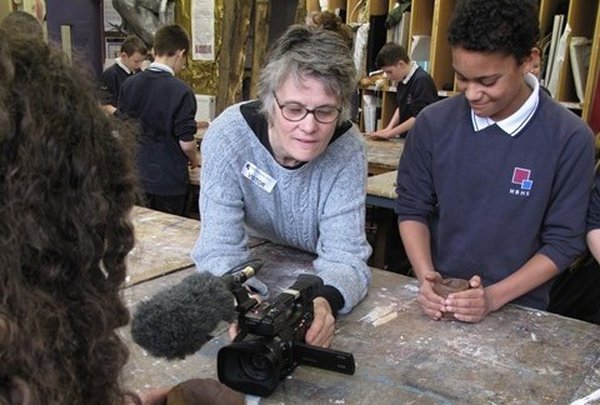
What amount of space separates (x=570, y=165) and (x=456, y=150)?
0.30 metres

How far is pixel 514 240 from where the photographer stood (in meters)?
1.66

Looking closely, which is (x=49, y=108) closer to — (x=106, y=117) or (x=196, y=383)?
(x=106, y=117)

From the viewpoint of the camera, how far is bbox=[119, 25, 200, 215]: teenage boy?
344 centimetres

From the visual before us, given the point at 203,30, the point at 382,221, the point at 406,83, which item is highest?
the point at 203,30

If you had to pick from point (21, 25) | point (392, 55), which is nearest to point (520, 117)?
point (21, 25)

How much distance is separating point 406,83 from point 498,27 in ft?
10.6

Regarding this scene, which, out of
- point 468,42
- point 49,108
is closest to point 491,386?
point 468,42

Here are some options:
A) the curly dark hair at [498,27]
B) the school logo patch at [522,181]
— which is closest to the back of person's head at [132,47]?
the curly dark hair at [498,27]

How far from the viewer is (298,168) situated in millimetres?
1541

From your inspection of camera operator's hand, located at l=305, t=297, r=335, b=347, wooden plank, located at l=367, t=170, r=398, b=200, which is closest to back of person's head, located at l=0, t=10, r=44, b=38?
camera operator's hand, located at l=305, t=297, r=335, b=347

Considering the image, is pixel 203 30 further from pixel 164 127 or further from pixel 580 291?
pixel 580 291

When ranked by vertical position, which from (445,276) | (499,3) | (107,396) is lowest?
(445,276)

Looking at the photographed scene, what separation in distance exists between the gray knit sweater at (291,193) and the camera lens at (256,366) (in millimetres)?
437

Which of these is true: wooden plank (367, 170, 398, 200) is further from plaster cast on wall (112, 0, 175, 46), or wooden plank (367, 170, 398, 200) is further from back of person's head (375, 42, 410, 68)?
plaster cast on wall (112, 0, 175, 46)
